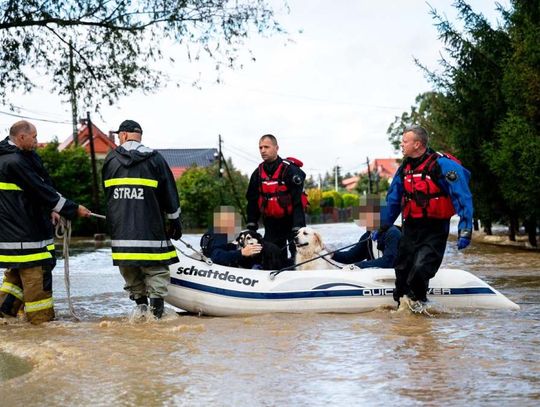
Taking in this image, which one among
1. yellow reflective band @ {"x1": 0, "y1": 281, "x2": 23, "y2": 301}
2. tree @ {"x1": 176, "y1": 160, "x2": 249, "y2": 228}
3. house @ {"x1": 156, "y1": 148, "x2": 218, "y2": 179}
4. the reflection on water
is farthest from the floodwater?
house @ {"x1": 156, "y1": 148, "x2": 218, "y2": 179}

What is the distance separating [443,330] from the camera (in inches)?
311

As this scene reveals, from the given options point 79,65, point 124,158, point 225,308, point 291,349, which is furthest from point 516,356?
point 79,65

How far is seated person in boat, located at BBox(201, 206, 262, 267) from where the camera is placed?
9914 mm

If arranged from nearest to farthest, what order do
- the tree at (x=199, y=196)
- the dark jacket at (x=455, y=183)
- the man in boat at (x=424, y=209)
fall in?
the dark jacket at (x=455, y=183) → the man in boat at (x=424, y=209) → the tree at (x=199, y=196)

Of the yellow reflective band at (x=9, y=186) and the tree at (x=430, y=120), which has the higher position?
the tree at (x=430, y=120)

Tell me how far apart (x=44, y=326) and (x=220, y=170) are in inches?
2233

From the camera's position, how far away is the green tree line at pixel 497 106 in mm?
20609

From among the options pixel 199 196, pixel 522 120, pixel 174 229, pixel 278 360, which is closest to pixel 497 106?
pixel 522 120

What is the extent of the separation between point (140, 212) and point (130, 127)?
3.04 ft

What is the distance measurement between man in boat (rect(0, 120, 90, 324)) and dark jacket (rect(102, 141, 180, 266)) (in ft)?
1.59

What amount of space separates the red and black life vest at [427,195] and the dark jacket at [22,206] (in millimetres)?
3623

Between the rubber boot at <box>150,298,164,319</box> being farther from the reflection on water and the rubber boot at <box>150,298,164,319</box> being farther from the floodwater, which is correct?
the reflection on water

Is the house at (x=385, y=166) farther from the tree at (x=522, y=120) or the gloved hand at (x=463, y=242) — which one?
the gloved hand at (x=463, y=242)

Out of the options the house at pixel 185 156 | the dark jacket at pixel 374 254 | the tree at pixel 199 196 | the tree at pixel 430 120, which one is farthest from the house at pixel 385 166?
the dark jacket at pixel 374 254
